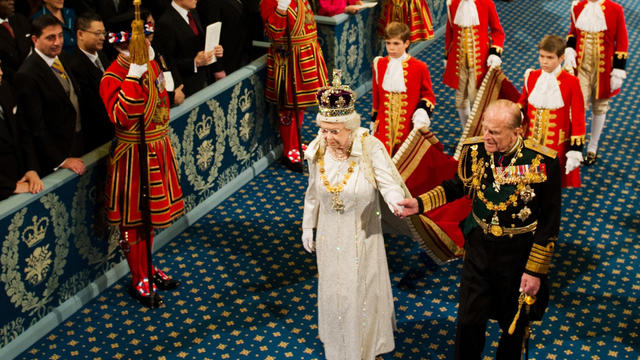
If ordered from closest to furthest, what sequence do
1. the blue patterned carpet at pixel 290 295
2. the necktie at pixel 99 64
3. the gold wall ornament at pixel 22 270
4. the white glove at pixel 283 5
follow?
the gold wall ornament at pixel 22 270
the blue patterned carpet at pixel 290 295
the necktie at pixel 99 64
the white glove at pixel 283 5

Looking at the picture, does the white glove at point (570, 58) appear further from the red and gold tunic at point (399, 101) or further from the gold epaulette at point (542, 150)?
the gold epaulette at point (542, 150)

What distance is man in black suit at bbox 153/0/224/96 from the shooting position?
670 centimetres

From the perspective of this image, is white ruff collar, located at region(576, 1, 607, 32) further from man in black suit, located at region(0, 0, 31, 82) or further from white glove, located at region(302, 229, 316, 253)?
man in black suit, located at region(0, 0, 31, 82)

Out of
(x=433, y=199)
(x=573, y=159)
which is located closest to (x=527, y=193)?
(x=433, y=199)

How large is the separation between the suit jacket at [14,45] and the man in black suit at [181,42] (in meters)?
1.11

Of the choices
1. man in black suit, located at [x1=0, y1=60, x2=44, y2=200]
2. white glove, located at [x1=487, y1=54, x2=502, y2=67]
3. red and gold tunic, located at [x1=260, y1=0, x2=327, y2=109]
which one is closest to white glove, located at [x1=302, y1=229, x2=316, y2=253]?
man in black suit, located at [x1=0, y1=60, x2=44, y2=200]

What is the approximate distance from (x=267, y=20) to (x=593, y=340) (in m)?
3.86

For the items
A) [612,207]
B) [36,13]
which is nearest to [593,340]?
[612,207]

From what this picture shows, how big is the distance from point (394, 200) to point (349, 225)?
0.34 metres

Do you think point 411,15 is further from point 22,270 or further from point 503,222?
point 22,270

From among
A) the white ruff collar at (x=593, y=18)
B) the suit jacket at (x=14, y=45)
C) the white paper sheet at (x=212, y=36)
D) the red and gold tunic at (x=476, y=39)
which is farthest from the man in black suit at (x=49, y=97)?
the white ruff collar at (x=593, y=18)

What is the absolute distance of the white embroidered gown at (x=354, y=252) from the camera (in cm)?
483

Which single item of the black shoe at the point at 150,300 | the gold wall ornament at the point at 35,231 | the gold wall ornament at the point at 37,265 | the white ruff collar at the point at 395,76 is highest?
the white ruff collar at the point at 395,76

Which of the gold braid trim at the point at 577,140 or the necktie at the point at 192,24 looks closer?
the gold braid trim at the point at 577,140
